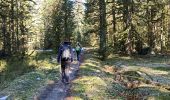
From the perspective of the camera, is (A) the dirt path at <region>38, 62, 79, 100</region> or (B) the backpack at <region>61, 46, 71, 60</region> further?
(B) the backpack at <region>61, 46, 71, 60</region>

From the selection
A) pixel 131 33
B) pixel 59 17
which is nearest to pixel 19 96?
pixel 131 33

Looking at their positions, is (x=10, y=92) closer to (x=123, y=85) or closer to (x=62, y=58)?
(x=62, y=58)

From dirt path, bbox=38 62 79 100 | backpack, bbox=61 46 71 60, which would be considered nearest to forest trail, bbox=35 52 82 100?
dirt path, bbox=38 62 79 100

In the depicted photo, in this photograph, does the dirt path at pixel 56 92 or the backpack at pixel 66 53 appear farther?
the backpack at pixel 66 53

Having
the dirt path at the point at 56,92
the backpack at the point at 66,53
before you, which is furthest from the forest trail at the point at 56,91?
the backpack at the point at 66,53

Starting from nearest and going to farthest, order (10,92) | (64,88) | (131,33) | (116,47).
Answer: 1. (10,92)
2. (64,88)
3. (131,33)
4. (116,47)

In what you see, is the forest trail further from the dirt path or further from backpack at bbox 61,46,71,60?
backpack at bbox 61,46,71,60

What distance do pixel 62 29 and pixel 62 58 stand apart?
5656cm

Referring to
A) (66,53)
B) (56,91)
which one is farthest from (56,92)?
(66,53)

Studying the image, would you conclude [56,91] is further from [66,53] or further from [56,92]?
[66,53]

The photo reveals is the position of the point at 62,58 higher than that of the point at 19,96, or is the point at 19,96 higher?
the point at 62,58

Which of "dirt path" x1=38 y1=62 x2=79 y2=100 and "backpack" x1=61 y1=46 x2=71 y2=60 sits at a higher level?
"backpack" x1=61 y1=46 x2=71 y2=60

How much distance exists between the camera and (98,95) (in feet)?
60.6

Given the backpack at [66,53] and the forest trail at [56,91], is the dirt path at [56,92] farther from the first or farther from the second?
the backpack at [66,53]
